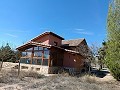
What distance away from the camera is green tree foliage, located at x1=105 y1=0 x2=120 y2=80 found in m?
17.7

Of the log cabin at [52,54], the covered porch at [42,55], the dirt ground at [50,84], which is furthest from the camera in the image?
the log cabin at [52,54]

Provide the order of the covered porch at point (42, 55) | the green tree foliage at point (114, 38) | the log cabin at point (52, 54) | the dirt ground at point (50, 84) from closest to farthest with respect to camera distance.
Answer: the dirt ground at point (50, 84) < the green tree foliage at point (114, 38) < the covered porch at point (42, 55) < the log cabin at point (52, 54)

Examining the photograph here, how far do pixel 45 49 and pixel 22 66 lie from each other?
6.17 metres

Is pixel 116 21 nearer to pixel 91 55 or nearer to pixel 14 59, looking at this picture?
pixel 91 55

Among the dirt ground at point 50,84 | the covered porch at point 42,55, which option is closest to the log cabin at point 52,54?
the covered porch at point 42,55

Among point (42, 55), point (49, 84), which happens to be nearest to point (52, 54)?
point (42, 55)

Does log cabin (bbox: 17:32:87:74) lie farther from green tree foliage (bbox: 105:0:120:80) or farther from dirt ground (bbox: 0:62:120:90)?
green tree foliage (bbox: 105:0:120:80)

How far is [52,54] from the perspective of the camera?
2891 cm

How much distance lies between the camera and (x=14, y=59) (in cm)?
4184

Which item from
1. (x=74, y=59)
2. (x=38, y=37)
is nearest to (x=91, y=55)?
(x=74, y=59)

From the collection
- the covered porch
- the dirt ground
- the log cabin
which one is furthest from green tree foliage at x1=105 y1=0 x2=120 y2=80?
the covered porch

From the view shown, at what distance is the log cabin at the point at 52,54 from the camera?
2853cm

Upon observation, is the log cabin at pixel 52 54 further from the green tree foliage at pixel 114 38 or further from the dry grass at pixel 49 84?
the green tree foliage at pixel 114 38

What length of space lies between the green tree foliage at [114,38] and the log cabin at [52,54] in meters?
10.1
